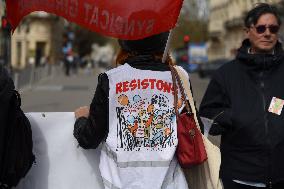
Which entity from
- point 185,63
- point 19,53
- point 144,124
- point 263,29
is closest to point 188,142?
point 144,124

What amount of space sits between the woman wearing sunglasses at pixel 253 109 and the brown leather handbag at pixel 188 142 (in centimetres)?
41

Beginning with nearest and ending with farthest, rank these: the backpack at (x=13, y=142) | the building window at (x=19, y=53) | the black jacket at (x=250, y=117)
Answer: the backpack at (x=13, y=142)
the black jacket at (x=250, y=117)
the building window at (x=19, y=53)

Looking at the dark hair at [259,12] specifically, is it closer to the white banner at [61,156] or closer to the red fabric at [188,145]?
the red fabric at [188,145]

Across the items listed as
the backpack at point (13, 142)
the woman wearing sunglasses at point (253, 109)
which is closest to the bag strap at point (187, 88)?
the woman wearing sunglasses at point (253, 109)

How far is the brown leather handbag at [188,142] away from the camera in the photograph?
308cm

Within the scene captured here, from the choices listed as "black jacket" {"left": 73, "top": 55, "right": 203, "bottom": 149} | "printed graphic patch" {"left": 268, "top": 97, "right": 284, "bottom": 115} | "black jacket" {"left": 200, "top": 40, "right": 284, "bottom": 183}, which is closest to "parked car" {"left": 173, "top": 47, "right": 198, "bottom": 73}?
"black jacket" {"left": 200, "top": 40, "right": 284, "bottom": 183}

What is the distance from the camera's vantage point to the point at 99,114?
3.07 metres

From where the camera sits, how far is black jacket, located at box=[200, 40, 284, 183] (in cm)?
341

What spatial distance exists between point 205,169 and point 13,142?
1.01 metres

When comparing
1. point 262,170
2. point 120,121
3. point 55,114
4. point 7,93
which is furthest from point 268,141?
point 7,93

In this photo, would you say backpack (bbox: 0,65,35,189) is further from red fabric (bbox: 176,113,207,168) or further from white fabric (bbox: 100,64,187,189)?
red fabric (bbox: 176,113,207,168)

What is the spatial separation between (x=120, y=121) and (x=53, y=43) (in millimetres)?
84112

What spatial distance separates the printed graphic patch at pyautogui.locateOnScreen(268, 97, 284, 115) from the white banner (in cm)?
103

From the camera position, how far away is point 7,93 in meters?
2.85
